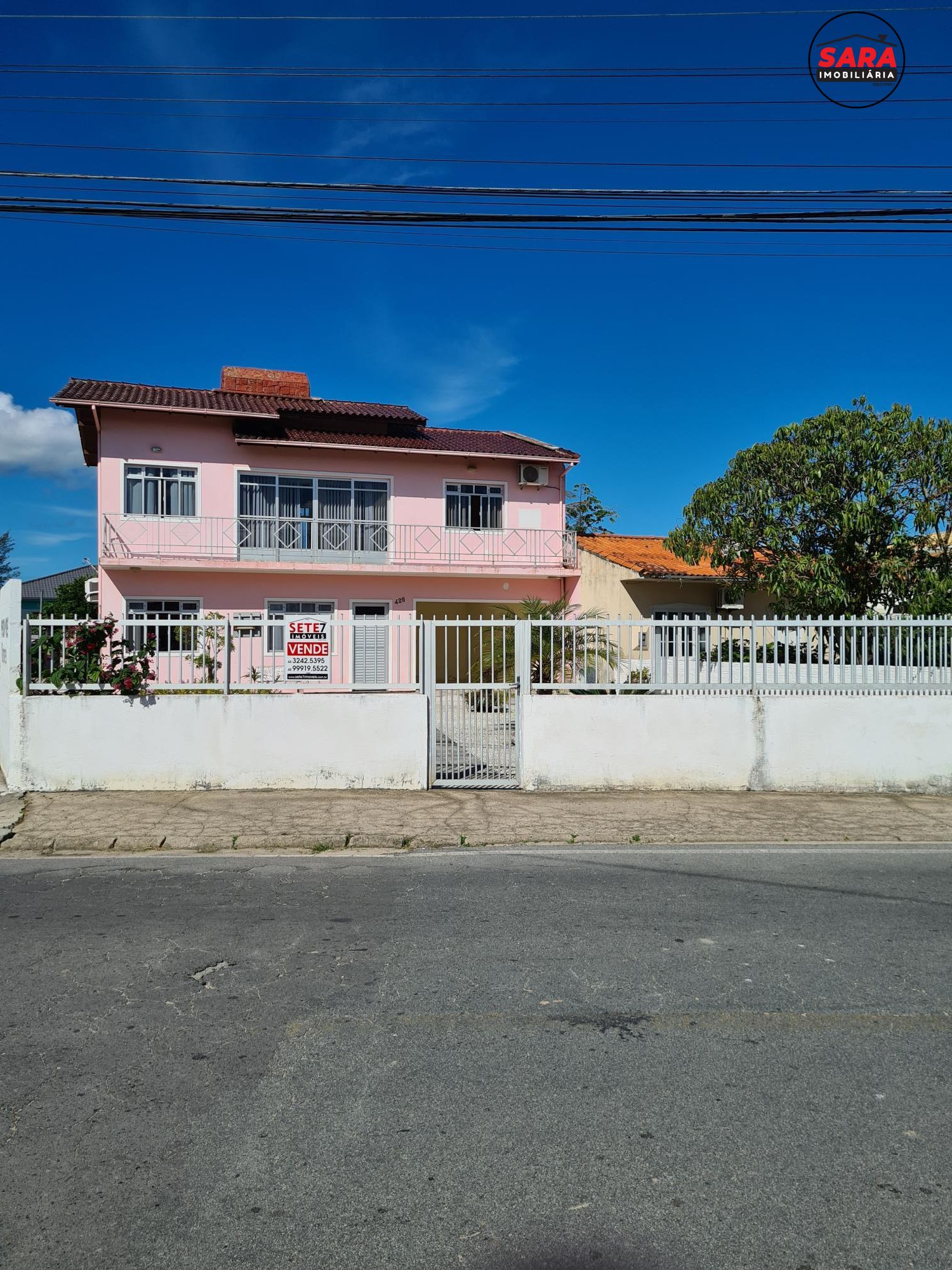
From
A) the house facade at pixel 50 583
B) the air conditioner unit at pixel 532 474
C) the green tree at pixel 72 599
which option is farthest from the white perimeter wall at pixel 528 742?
the house facade at pixel 50 583

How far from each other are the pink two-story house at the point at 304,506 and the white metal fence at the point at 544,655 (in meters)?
12.0

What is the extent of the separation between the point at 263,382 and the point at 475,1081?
24.4 meters

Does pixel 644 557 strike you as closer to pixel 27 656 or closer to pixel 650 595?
pixel 650 595

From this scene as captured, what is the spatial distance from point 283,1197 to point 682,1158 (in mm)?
1321

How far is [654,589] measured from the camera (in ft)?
80.4

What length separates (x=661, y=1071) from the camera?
3627 millimetres

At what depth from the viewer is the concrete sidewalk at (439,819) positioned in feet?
26.2

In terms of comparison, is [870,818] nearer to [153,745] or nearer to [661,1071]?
[661,1071]

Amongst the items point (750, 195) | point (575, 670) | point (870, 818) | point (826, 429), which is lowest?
point (870, 818)

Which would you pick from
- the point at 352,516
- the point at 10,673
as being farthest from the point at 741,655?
the point at 352,516

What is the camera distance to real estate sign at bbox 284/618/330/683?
32.5 ft

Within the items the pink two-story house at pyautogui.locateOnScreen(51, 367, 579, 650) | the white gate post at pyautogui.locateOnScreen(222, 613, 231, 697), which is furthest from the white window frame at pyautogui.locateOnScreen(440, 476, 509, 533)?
the white gate post at pyautogui.locateOnScreen(222, 613, 231, 697)

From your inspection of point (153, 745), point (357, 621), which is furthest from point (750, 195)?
point (153, 745)

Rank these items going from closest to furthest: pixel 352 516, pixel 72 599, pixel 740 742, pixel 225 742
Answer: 1. pixel 225 742
2. pixel 740 742
3. pixel 352 516
4. pixel 72 599
